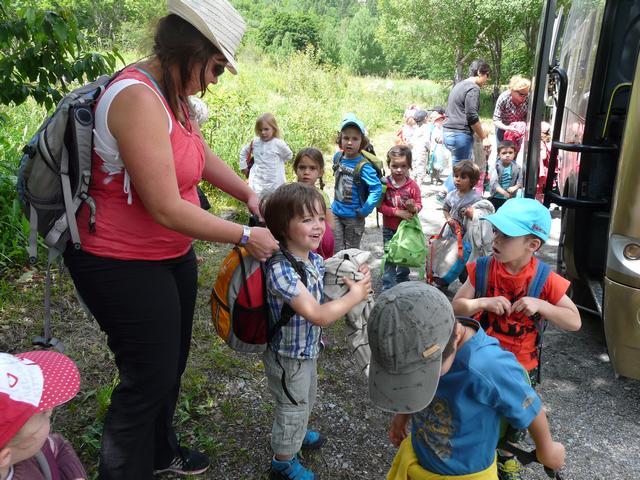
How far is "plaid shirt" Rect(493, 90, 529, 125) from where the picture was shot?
22.8ft

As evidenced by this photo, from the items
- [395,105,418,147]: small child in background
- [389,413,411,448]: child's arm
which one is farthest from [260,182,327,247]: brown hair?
[395,105,418,147]: small child in background

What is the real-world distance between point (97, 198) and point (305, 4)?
390 ft

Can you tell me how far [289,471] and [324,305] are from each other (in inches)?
36.6

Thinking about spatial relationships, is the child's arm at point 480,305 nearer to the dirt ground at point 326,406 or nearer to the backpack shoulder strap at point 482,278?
the backpack shoulder strap at point 482,278

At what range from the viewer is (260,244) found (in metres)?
1.82

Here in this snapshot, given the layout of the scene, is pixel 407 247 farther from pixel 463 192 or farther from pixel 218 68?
pixel 218 68

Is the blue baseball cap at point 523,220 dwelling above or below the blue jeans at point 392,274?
above

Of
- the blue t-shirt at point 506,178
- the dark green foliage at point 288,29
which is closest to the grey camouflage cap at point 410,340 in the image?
the blue t-shirt at point 506,178

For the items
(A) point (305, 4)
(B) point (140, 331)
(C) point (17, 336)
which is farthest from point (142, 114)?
(A) point (305, 4)

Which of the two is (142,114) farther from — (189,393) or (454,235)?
(454,235)

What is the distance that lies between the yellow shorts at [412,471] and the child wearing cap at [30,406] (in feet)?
3.57

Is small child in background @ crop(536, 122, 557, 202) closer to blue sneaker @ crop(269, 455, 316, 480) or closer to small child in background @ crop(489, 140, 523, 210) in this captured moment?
small child in background @ crop(489, 140, 523, 210)

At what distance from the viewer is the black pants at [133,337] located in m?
1.78

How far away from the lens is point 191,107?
202 cm
